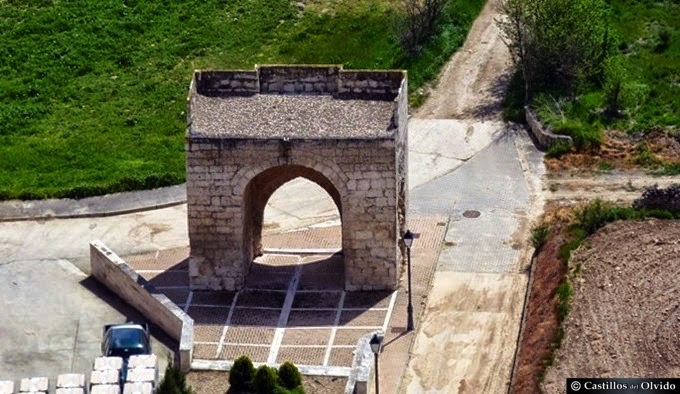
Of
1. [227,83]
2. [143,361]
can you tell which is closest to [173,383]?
[143,361]

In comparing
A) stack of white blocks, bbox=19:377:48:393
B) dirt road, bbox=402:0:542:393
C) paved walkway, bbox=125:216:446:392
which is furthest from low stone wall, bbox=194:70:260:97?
stack of white blocks, bbox=19:377:48:393

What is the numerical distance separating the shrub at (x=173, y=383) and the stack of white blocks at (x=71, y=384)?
1.90 meters

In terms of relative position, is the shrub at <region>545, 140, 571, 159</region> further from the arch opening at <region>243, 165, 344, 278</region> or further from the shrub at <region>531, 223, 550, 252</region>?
the arch opening at <region>243, 165, 344, 278</region>

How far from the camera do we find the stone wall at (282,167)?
43.9 meters

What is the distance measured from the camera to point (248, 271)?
152 feet

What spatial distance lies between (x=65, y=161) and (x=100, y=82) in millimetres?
6002

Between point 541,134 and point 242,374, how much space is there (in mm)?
18262

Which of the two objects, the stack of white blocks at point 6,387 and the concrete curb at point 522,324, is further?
the concrete curb at point 522,324

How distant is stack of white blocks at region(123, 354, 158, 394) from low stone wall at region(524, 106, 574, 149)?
1888 cm

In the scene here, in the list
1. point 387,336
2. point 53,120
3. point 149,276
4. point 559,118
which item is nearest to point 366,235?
point 387,336

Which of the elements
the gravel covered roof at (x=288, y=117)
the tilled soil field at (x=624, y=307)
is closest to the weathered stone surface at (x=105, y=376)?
the gravel covered roof at (x=288, y=117)

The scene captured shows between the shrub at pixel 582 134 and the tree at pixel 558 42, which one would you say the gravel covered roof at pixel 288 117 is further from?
the tree at pixel 558 42

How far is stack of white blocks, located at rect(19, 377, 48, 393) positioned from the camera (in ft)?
126

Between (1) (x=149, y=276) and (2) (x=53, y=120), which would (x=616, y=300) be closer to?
(1) (x=149, y=276)
